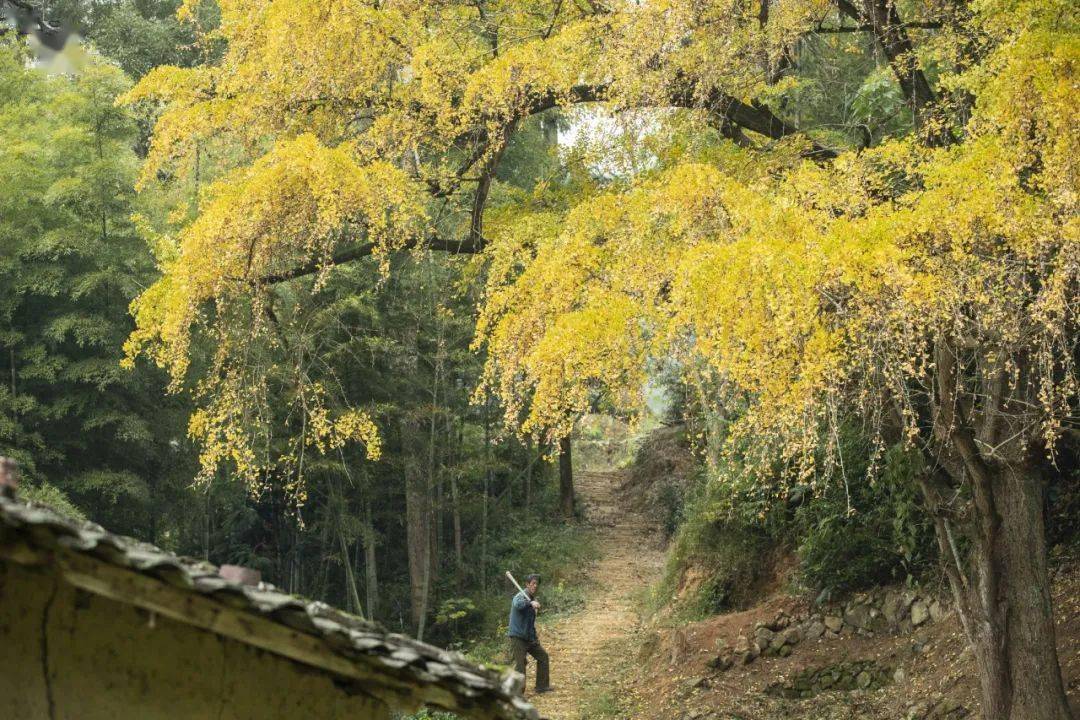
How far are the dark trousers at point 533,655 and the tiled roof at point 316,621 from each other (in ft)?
26.9

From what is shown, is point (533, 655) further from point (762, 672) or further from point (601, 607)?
point (601, 607)

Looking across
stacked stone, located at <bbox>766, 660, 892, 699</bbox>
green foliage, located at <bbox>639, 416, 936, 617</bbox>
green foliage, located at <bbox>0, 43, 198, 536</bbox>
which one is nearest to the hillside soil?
stacked stone, located at <bbox>766, 660, 892, 699</bbox>

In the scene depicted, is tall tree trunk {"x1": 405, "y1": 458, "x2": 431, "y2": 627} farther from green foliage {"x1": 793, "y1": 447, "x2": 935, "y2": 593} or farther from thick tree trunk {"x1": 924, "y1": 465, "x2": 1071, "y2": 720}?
thick tree trunk {"x1": 924, "y1": 465, "x2": 1071, "y2": 720}

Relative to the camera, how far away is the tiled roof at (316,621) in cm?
323

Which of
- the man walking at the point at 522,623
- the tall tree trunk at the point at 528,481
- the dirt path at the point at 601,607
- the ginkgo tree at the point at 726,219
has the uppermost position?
the ginkgo tree at the point at 726,219

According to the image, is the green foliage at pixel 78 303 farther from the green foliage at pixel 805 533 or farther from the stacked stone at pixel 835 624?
the stacked stone at pixel 835 624

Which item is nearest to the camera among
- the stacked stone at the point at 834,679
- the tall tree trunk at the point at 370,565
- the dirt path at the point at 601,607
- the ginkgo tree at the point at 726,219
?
the ginkgo tree at the point at 726,219

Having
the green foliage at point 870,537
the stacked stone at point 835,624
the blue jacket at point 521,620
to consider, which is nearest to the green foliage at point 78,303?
the blue jacket at point 521,620

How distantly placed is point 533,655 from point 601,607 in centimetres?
738

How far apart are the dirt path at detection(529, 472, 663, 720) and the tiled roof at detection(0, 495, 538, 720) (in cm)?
896

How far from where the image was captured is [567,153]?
1158cm

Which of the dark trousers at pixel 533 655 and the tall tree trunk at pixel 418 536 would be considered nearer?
the dark trousers at pixel 533 655

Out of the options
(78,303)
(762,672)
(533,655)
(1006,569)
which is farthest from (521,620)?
(78,303)

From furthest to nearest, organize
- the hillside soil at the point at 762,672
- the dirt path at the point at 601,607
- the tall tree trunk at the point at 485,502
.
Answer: the tall tree trunk at the point at 485,502, the dirt path at the point at 601,607, the hillside soil at the point at 762,672
